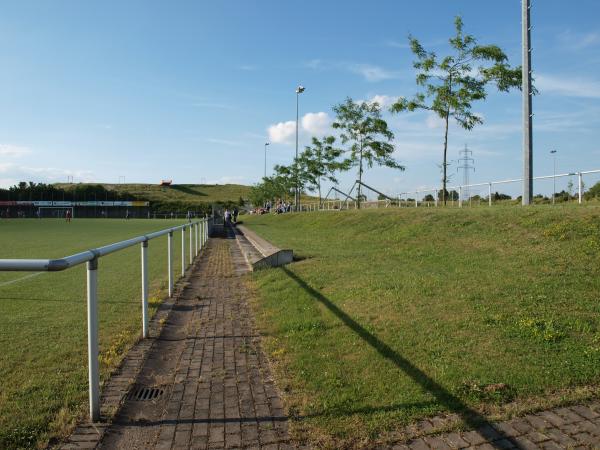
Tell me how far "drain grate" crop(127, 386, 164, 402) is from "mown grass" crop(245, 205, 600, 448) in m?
1.02

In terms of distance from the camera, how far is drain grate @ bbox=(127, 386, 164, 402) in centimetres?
388

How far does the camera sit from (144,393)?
3.99 meters

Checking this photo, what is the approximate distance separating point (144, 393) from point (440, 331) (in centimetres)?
286

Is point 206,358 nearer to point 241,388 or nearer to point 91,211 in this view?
point 241,388

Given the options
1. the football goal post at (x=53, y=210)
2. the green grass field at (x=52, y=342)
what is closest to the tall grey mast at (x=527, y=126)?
the green grass field at (x=52, y=342)

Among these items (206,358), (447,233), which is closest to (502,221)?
(447,233)

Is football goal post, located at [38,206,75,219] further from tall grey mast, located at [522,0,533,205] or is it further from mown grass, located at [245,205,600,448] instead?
mown grass, located at [245,205,600,448]

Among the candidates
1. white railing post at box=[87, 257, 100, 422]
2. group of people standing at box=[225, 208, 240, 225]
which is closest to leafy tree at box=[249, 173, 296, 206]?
group of people standing at box=[225, 208, 240, 225]

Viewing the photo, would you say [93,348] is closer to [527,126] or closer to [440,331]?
[440,331]

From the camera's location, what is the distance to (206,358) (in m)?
4.88

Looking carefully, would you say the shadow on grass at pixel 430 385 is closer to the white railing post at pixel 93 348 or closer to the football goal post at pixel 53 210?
the white railing post at pixel 93 348

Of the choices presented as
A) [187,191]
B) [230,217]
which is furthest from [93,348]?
[187,191]

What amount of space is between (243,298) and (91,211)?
366ft

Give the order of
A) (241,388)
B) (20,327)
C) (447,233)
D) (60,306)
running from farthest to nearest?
1. (447,233)
2. (60,306)
3. (20,327)
4. (241,388)
